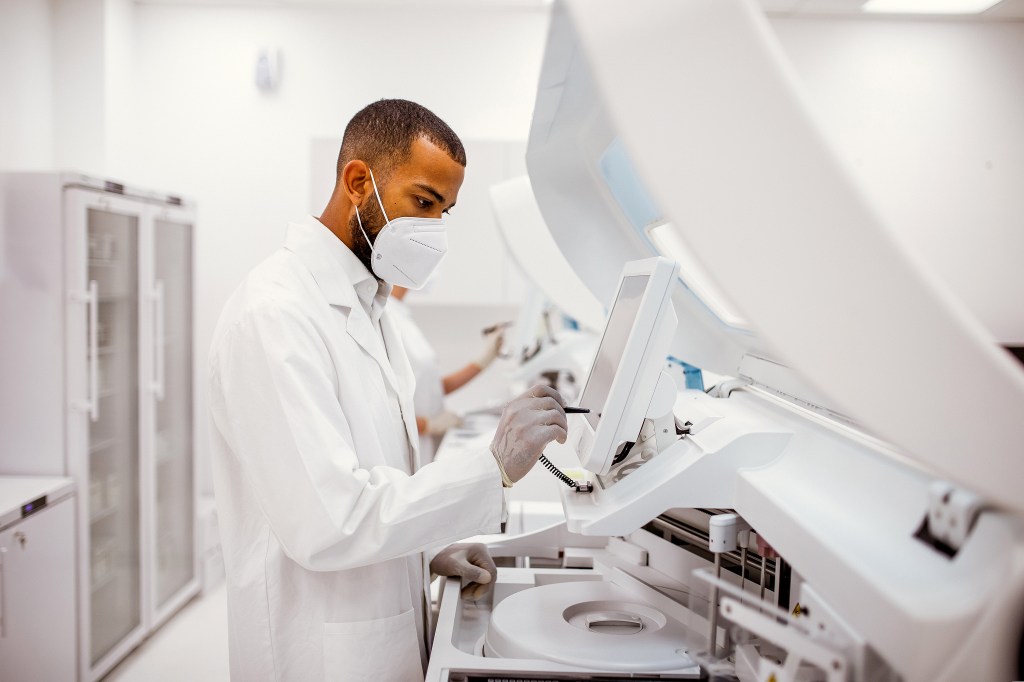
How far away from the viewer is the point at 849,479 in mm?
817

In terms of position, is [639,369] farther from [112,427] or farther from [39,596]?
[112,427]

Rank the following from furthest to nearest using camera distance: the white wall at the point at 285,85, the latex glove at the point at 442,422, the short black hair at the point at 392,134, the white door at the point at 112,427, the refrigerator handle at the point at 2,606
→ the white wall at the point at 285,85 < the latex glove at the point at 442,422 < the white door at the point at 112,427 < the refrigerator handle at the point at 2,606 < the short black hair at the point at 392,134

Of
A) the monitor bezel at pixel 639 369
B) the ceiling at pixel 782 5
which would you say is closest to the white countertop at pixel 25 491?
the monitor bezel at pixel 639 369

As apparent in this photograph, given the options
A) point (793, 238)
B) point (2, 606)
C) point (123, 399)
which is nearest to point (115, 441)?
point (123, 399)

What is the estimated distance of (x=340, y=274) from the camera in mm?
1380

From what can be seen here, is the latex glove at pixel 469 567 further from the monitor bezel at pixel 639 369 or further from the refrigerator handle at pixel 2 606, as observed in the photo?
the refrigerator handle at pixel 2 606

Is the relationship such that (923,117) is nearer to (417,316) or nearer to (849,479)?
(417,316)

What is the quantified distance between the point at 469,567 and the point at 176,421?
2796mm

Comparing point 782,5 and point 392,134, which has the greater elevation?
point 782,5

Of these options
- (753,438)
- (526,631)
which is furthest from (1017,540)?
(526,631)

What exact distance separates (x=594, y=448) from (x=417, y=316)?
12.9ft

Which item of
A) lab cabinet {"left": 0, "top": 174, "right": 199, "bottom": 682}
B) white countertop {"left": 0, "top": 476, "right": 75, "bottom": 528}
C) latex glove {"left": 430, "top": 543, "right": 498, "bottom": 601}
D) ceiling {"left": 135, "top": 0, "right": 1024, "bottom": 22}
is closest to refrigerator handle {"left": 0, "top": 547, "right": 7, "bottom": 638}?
white countertop {"left": 0, "top": 476, "right": 75, "bottom": 528}

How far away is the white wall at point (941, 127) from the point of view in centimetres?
434

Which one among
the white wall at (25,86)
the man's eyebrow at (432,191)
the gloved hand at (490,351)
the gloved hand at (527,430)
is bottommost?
the gloved hand at (490,351)
